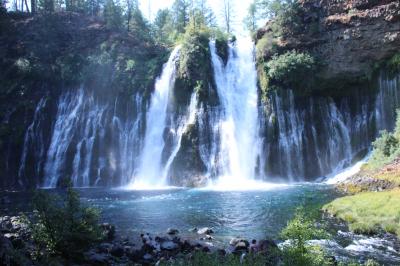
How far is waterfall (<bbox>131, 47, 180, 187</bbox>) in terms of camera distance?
142 ft

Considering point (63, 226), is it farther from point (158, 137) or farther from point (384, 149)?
point (158, 137)

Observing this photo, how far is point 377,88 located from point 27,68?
132 ft

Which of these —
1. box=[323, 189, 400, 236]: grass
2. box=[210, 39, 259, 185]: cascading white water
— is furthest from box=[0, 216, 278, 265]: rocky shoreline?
box=[210, 39, 259, 185]: cascading white water

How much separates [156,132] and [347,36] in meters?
22.4

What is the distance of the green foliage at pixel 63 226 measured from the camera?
1441 cm

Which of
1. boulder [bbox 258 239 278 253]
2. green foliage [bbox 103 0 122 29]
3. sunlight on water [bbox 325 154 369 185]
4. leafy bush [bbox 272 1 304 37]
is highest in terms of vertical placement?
green foliage [bbox 103 0 122 29]

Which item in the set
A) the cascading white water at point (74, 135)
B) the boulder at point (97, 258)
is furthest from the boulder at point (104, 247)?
the cascading white water at point (74, 135)

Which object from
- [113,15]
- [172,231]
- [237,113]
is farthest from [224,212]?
[113,15]

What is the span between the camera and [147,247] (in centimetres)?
1630

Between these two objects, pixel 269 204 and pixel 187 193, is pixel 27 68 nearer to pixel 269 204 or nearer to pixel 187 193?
pixel 187 193

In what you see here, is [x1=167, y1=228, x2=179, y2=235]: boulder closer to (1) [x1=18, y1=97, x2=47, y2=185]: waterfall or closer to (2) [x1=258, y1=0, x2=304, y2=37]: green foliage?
(1) [x1=18, y1=97, x2=47, y2=185]: waterfall

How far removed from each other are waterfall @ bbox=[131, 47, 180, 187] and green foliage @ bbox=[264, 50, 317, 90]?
37.9ft

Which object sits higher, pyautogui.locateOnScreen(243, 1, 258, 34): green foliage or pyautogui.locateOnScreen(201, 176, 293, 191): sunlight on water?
pyautogui.locateOnScreen(243, 1, 258, 34): green foliage

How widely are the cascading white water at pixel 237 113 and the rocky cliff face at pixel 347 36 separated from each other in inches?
124
